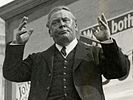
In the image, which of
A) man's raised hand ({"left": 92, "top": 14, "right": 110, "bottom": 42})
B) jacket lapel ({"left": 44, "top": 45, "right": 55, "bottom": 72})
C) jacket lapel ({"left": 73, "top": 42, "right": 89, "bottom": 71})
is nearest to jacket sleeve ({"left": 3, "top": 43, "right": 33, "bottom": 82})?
jacket lapel ({"left": 44, "top": 45, "right": 55, "bottom": 72})

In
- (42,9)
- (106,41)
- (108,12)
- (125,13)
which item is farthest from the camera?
(42,9)

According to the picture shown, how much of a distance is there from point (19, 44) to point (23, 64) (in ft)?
0.35

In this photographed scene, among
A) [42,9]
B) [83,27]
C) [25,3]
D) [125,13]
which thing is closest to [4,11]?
[25,3]

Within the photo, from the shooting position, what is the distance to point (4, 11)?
27.5 ft

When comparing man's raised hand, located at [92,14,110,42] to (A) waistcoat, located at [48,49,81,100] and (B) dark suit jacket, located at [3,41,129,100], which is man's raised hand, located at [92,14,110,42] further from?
(A) waistcoat, located at [48,49,81,100]

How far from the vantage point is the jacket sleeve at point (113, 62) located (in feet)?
7.34

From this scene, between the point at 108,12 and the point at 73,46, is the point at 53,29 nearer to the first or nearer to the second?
the point at 73,46

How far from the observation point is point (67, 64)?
2.35 meters

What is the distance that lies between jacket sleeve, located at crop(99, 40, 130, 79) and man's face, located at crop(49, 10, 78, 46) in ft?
0.56

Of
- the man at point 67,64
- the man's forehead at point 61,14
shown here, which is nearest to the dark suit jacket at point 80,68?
the man at point 67,64

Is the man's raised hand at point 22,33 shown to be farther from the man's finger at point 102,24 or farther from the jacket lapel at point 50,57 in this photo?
the man's finger at point 102,24

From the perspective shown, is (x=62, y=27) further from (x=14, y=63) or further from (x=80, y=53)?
(x=14, y=63)

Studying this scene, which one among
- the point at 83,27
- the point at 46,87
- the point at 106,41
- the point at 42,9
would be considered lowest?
the point at 46,87

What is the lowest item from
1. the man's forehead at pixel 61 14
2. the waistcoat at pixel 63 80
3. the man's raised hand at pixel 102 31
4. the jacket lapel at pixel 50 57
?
the waistcoat at pixel 63 80
